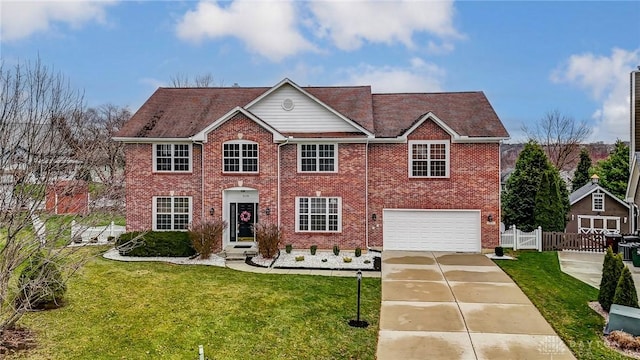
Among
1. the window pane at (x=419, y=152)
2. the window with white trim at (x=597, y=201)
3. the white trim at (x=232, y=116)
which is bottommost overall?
the window with white trim at (x=597, y=201)

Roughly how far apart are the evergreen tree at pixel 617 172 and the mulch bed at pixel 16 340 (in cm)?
3950

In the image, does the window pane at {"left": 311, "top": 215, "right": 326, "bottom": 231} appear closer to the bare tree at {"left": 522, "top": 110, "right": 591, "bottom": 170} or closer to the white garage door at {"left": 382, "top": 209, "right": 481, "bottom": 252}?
the white garage door at {"left": 382, "top": 209, "right": 481, "bottom": 252}

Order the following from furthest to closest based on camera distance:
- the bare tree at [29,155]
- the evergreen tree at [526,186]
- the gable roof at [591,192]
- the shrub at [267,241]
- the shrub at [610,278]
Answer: the gable roof at [591,192] < the evergreen tree at [526,186] < the shrub at [267,241] < the shrub at [610,278] < the bare tree at [29,155]

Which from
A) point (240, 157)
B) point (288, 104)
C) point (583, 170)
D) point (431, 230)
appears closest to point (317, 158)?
point (288, 104)

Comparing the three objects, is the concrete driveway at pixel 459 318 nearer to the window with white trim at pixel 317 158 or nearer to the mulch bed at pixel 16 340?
the window with white trim at pixel 317 158

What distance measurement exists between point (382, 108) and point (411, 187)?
16.3 ft

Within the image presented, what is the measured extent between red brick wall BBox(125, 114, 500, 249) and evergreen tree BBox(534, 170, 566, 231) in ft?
12.9

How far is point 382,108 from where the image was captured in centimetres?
2175

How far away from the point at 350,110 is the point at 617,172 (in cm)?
2703

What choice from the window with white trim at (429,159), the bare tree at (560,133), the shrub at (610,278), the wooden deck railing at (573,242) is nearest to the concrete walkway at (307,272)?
the window with white trim at (429,159)

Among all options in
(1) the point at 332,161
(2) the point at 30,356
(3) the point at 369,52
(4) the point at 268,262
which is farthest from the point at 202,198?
(3) the point at 369,52

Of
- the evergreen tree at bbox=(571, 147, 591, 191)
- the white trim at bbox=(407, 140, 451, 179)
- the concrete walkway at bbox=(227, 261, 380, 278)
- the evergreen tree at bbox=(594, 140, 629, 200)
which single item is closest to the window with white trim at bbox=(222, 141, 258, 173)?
the concrete walkway at bbox=(227, 261, 380, 278)

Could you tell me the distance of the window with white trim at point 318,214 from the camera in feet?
62.2

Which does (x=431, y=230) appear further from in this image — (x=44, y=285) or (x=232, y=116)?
(x=44, y=285)
